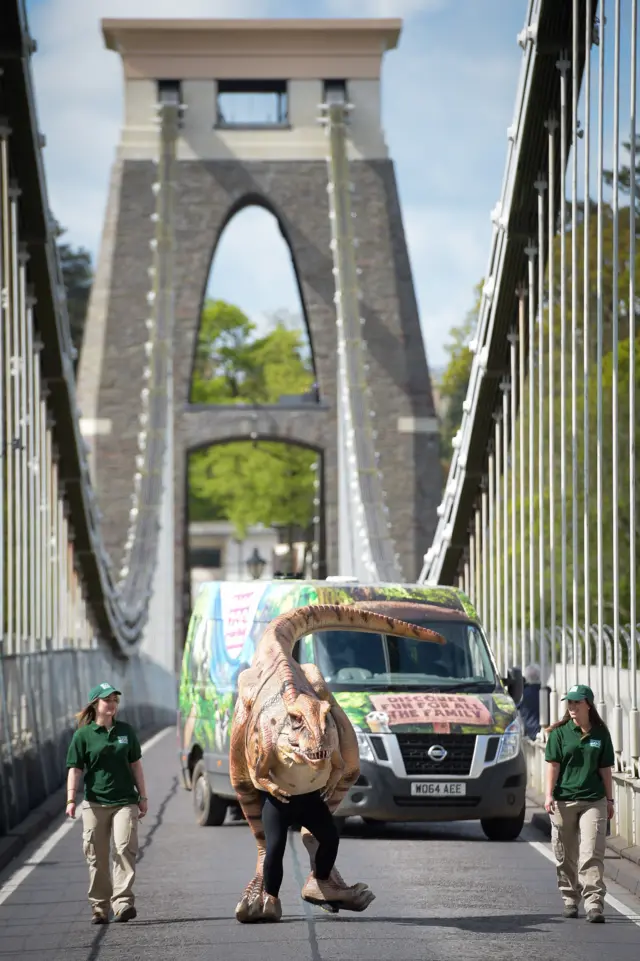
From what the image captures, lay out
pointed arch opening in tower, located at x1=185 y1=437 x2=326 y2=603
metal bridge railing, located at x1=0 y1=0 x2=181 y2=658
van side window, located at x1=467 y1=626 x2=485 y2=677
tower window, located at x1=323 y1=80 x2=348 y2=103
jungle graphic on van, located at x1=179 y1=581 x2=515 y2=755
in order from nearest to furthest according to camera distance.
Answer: jungle graphic on van, located at x1=179 y1=581 x2=515 y2=755 → van side window, located at x1=467 y1=626 x2=485 y2=677 → metal bridge railing, located at x1=0 y1=0 x2=181 y2=658 → tower window, located at x1=323 y1=80 x2=348 y2=103 → pointed arch opening in tower, located at x1=185 y1=437 x2=326 y2=603

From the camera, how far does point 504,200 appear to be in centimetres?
2466

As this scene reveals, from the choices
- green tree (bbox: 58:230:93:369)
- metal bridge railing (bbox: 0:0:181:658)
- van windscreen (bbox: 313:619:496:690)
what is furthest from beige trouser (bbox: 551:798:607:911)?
green tree (bbox: 58:230:93:369)

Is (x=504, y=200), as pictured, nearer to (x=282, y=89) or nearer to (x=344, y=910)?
(x=344, y=910)

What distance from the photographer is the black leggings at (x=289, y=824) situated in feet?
35.5

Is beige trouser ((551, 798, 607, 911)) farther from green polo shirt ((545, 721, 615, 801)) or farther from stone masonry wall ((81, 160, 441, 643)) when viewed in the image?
stone masonry wall ((81, 160, 441, 643))

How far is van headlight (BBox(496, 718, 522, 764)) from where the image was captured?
51.3 ft

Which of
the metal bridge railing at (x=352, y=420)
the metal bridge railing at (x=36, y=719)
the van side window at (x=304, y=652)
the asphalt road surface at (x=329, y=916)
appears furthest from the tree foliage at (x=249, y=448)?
the asphalt road surface at (x=329, y=916)

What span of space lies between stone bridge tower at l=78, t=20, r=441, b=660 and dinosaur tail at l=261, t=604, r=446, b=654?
47248 mm

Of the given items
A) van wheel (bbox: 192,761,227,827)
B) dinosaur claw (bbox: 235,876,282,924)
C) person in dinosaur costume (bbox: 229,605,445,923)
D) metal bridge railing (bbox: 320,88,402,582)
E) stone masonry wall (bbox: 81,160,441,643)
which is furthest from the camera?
stone masonry wall (bbox: 81,160,441,643)

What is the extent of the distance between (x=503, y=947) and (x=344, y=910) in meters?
1.82

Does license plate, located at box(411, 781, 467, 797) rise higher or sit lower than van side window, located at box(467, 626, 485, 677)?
lower

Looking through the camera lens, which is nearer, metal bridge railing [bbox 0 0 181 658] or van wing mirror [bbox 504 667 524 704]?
van wing mirror [bbox 504 667 524 704]

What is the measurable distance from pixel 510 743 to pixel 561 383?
655 cm

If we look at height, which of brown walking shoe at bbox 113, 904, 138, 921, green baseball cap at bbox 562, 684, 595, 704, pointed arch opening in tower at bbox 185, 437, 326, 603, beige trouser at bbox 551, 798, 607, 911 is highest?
pointed arch opening in tower at bbox 185, 437, 326, 603
